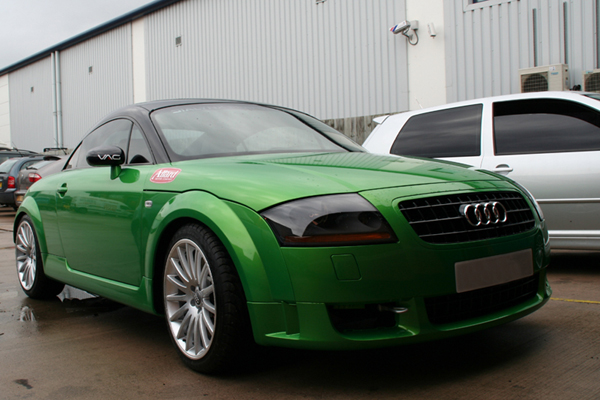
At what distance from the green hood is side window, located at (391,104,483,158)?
236cm

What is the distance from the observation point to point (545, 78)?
9.15m

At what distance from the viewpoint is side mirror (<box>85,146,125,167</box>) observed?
3213 mm

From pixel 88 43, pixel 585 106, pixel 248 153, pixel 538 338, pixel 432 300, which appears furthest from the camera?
pixel 88 43

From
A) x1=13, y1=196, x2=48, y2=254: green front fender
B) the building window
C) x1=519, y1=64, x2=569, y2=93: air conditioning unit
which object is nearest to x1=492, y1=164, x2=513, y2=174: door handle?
x1=13, y1=196, x2=48, y2=254: green front fender

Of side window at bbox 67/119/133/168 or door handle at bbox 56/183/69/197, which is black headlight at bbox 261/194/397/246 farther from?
door handle at bbox 56/183/69/197

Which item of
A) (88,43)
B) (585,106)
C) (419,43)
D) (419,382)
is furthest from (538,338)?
(88,43)

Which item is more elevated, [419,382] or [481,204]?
[481,204]

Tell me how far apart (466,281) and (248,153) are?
4.63 ft

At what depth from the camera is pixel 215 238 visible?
8.18 feet

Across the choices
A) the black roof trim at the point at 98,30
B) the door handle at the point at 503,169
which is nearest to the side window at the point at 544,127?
the door handle at the point at 503,169

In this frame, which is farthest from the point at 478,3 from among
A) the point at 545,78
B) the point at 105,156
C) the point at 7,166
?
the point at 7,166

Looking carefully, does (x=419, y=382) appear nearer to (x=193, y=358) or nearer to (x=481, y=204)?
(x=481, y=204)

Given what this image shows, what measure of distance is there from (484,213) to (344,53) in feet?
34.8

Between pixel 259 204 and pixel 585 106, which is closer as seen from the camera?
pixel 259 204
